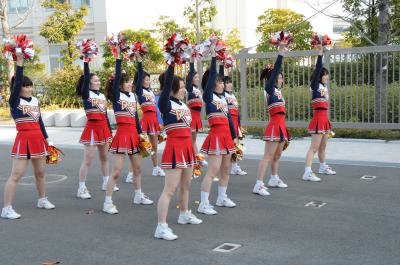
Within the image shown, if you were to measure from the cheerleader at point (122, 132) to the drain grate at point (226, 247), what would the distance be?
194 cm

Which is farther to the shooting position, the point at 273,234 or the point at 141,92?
the point at 141,92

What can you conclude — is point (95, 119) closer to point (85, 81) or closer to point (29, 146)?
point (85, 81)

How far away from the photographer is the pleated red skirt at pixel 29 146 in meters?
6.84

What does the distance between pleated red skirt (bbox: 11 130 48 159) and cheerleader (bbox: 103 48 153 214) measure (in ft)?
2.96

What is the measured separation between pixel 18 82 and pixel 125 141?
4.92ft

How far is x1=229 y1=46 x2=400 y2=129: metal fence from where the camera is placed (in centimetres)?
1309

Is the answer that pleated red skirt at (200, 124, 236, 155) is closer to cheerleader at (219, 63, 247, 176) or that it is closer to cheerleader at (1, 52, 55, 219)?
cheerleader at (219, 63, 247, 176)

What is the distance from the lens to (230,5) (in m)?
51.5

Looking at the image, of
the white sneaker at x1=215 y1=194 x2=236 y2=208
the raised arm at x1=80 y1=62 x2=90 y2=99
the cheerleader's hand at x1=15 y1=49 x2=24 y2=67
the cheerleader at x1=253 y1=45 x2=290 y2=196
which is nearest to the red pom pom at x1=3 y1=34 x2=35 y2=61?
the cheerleader's hand at x1=15 y1=49 x2=24 y2=67

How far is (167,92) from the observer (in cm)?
564

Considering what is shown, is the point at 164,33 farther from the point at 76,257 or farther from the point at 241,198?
the point at 76,257

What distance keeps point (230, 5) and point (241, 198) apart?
4564 centimetres

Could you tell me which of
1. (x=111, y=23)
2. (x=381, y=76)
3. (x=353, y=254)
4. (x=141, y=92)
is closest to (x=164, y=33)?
(x=111, y=23)

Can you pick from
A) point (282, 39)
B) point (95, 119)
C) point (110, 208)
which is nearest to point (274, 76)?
point (282, 39)
